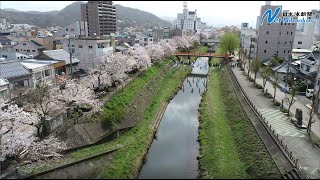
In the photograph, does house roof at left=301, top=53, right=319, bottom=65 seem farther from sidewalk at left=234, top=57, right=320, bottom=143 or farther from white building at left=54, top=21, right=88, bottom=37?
white building at left=54, top=21, right=88, bottom=37

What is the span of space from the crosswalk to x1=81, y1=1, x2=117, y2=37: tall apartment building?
71.6 meters

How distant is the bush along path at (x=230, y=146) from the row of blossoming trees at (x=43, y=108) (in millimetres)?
8597

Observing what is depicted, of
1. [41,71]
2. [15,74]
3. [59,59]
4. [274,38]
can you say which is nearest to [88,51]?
[59,59]

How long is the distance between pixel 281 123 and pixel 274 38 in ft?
105

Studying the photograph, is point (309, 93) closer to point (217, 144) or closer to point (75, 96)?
point (217, 144)

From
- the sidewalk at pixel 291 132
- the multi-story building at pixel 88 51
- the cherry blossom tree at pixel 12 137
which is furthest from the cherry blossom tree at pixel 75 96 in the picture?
the sidewalk at pixel 291 132

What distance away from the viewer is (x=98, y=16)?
86.7m

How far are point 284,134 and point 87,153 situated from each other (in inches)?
503

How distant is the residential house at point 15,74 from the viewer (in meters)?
21.7

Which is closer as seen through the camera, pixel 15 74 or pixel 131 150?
pixel 131 150

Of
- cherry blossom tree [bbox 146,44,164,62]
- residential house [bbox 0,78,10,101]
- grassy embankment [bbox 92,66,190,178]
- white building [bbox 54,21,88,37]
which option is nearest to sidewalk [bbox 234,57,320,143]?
grassy embankment [bbox 92,66,190,178]

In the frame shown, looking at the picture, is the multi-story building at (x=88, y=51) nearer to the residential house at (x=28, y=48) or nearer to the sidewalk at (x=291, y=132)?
the residential house at (x=28, y=48)

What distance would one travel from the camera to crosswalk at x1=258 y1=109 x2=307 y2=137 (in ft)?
58.0

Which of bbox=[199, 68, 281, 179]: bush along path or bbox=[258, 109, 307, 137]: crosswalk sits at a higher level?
bbox=[258, 109, 307, 137]: crosswalk
